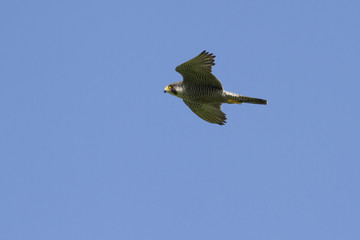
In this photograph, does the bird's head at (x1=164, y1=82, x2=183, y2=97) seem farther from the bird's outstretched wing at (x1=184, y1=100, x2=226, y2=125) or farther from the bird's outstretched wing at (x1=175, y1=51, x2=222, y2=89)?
the bird's outstretched wing at (x1=184, y1=100, x2=226, y2=125)

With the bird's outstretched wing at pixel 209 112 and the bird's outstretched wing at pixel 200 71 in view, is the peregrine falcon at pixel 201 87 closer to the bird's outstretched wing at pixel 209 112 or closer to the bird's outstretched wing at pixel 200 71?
the bird's outstretched wing at pixel 200 71

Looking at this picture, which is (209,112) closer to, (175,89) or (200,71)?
(175,89)

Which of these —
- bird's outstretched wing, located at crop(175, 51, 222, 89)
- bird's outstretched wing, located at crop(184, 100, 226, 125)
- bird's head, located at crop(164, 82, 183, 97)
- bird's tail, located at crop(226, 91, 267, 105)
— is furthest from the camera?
bird's outstretched wing, located at crop(184, 100, 226, 125)

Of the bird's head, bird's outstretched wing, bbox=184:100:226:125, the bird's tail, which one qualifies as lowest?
the bird's tail

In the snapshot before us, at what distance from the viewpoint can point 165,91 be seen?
18.6 m

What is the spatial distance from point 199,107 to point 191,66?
240 cm

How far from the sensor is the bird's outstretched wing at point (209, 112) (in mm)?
19359

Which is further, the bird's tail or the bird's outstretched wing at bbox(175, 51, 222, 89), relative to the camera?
the bird's tail

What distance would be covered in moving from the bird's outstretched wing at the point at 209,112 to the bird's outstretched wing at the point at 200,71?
4.68 feet

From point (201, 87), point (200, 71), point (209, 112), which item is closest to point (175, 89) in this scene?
point (201, 87)

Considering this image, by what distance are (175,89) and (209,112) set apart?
1.78 metres

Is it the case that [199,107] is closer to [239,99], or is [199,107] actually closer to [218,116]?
[218,116]

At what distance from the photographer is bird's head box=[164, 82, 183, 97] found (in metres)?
18.4

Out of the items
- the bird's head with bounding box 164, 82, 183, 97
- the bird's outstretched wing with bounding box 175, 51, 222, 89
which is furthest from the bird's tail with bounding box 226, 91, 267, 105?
the bird's head with bounding box 164, 82, 183, 97
